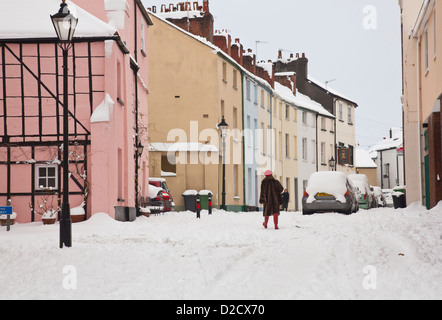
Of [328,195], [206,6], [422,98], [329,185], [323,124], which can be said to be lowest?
[328,195]

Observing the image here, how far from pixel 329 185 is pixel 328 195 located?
337 millimetres

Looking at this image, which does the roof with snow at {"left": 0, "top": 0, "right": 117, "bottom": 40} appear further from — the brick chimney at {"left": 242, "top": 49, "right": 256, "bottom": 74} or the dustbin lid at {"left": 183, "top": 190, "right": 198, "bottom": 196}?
the brick chimney at {"left": 242, "top": 49, "right": 256, "bottom": 74}

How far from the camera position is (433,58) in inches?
826

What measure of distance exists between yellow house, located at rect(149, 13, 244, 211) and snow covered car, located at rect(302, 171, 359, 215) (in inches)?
522

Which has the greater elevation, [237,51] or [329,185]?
[237,51]

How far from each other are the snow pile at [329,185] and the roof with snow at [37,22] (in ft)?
27.2

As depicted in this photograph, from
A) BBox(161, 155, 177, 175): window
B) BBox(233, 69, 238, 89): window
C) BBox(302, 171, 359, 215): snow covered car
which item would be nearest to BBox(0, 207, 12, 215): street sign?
BBox(302, 171, 359, 215): snow covered car

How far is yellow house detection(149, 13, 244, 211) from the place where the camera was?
38094 millimetres

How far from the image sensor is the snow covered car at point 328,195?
81.6 feet

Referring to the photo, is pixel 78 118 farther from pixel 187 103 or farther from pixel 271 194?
pixel 187 103

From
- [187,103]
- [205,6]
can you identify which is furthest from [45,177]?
[205,6]

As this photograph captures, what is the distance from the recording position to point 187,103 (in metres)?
39.2
